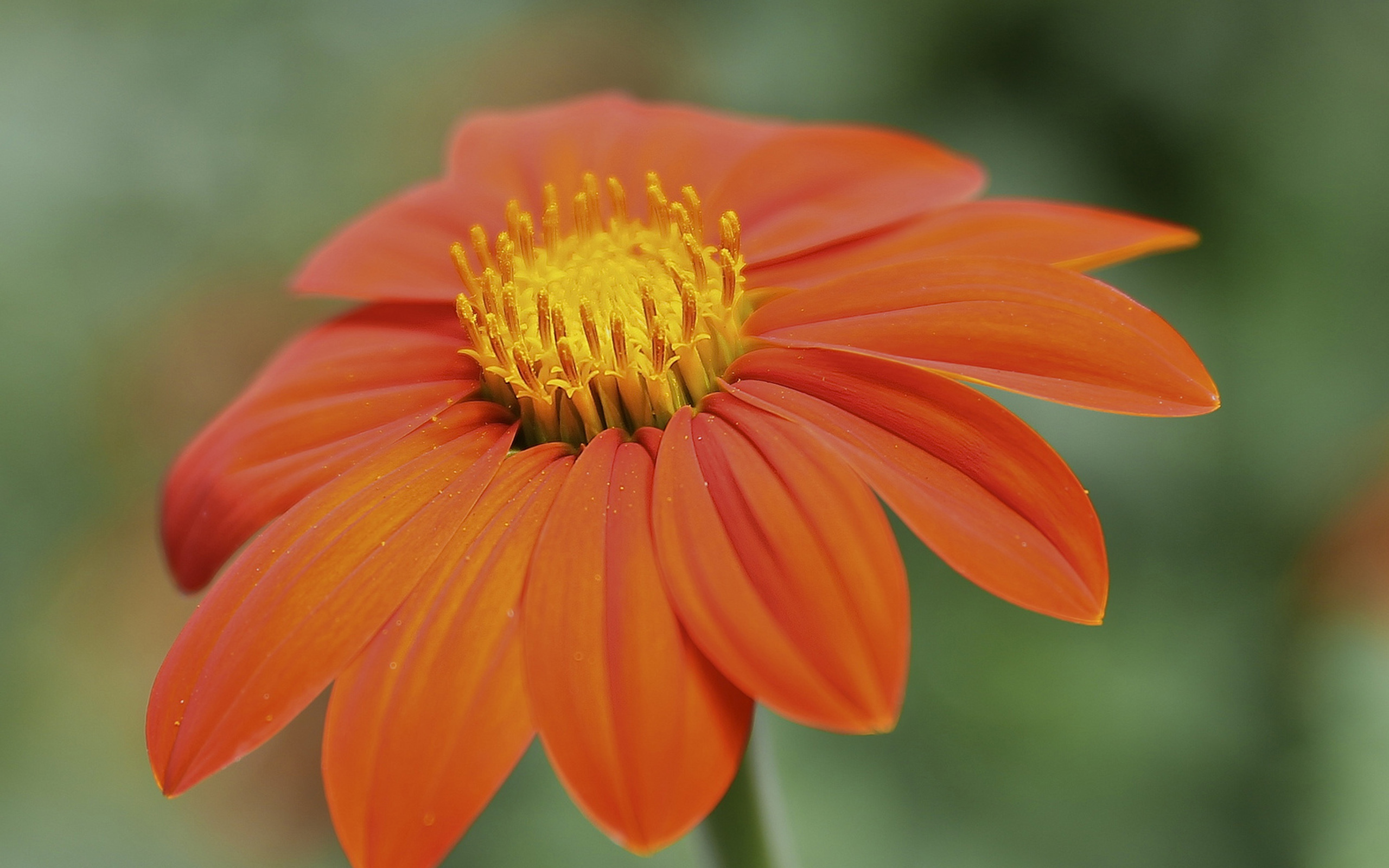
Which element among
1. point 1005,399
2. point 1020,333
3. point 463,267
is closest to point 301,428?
point 463,267

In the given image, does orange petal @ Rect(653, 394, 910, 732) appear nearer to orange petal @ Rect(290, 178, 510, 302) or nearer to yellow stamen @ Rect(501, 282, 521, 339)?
yellow stamen @ Rect(501, 282, 521, 339)

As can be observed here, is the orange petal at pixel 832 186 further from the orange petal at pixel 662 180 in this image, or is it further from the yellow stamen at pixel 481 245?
the yellow stamen at pixel 481 245

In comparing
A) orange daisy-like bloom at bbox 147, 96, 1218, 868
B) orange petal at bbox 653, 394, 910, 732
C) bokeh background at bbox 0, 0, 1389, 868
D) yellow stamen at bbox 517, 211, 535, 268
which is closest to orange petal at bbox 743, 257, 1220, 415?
orange daisy-like bloom at bbox 147, 96, 1218, 868

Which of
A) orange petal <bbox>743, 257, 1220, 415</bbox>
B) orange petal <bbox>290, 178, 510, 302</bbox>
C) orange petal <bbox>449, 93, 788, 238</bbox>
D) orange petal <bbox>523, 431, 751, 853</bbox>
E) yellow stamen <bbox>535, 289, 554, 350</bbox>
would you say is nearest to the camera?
orange petal <bbox>523, 431, 751, 853</bbox>

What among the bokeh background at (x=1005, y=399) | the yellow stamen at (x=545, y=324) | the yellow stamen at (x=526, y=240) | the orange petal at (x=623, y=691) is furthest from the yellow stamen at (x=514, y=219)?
the bokeh background at (x=1005, y=399)

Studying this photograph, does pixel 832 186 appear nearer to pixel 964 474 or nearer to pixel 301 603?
pixel 964 474

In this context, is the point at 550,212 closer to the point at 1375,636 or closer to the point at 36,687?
the point at 1375,636
